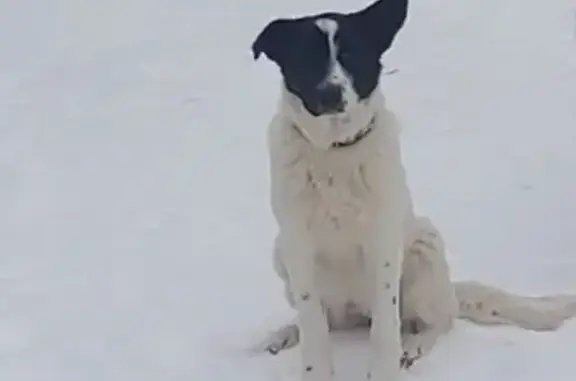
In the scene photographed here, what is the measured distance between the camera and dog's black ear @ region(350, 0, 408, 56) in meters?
4.01

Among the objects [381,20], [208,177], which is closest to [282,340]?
[381,20]

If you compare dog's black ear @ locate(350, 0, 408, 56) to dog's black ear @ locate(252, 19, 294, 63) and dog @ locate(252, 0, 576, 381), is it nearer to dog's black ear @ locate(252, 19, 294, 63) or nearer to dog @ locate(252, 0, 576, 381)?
dog @ locate(252, 0, 576, 381)

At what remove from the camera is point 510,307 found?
462 centimetres

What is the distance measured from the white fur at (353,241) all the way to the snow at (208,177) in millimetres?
180

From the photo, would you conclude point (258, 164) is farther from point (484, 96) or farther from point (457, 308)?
point (457, 308)

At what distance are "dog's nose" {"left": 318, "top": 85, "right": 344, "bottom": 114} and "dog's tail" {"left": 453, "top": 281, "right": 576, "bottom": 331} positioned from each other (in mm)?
1136

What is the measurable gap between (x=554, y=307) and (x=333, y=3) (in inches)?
200

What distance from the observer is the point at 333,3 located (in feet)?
30.6

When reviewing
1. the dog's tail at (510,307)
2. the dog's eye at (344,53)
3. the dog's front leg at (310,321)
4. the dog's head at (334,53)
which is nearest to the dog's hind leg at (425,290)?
the dog's tail at (510,307)

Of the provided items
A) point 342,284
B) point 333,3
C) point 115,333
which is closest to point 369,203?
point 342,284

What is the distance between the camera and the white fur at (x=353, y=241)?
4.05m

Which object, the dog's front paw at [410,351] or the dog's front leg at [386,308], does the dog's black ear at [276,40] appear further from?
the dog's front paw at [410,351]

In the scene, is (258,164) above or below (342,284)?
below

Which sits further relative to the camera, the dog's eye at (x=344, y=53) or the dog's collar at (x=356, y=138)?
the dog's collar at (x=356, y=138)
